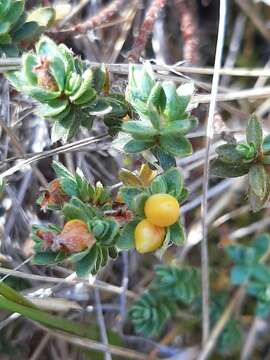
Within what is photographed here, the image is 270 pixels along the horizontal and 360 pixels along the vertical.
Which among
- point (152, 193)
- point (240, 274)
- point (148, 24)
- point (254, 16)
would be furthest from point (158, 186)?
point (254, 16)

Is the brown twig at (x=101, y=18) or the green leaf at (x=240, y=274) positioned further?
the green leaf at (x=240, y=274)

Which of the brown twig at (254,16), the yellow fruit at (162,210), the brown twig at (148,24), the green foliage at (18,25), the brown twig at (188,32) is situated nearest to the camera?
the yellow fruit at (162,210)

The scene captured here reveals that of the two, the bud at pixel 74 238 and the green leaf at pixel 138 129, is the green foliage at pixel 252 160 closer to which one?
the green leaf at pixel 138 129

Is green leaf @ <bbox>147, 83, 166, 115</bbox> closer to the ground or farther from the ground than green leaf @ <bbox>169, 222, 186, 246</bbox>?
farther from the ground

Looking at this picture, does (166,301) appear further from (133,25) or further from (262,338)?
(133,25)

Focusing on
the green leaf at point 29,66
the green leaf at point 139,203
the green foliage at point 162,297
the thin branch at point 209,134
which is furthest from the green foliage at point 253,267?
the green leaf at point 29,66

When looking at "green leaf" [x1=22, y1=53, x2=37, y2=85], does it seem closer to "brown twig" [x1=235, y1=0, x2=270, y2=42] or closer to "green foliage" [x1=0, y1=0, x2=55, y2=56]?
"green foliage" [x1=0, y1=0, x2=55, y2=56]

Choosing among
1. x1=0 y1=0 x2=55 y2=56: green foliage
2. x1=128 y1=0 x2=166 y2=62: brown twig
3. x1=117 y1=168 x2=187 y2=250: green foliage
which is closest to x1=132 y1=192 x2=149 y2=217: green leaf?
x1=117 y1=168 x2=187 y2=250: green foliage
